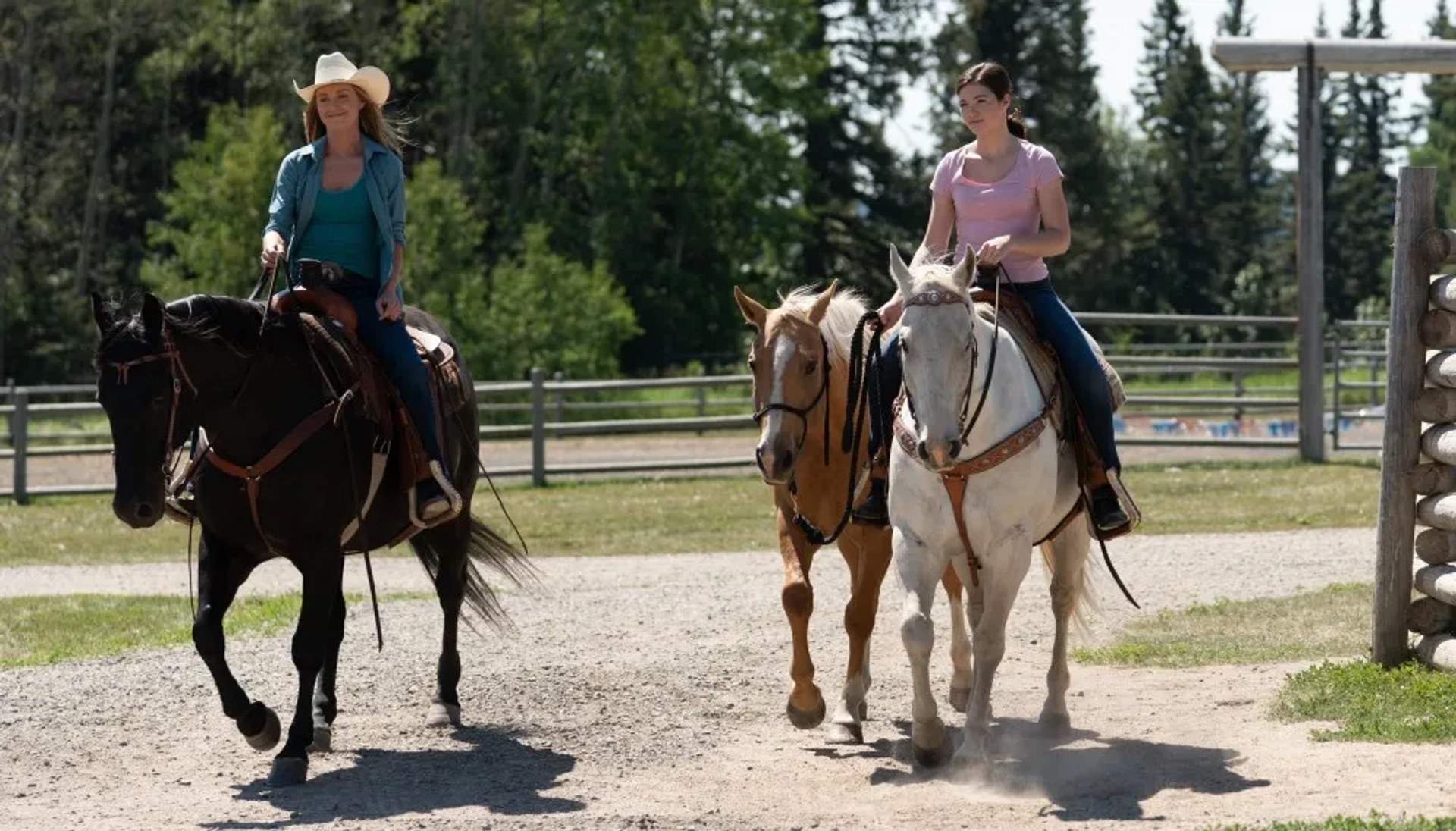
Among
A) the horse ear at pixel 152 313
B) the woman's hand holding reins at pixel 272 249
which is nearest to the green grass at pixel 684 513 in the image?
the woman's hand holding reins at pixel 272 249

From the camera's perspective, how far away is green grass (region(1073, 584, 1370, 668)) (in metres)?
11.2

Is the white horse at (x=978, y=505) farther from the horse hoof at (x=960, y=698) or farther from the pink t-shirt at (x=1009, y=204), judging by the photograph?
the horse hoof at (x=960, y=698)

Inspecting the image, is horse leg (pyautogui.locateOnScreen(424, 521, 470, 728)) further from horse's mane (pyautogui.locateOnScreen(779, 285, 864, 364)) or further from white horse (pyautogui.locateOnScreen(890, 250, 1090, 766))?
white horse (pyautogui.locateOnScreen(890, 250, 1090, 766))

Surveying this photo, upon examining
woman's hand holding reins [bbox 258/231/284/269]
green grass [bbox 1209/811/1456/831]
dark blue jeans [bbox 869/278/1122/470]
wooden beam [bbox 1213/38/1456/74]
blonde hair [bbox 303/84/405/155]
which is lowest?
green grass [bbox 1209/811/1456/831]

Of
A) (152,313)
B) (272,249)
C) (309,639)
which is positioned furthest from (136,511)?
(272,249)

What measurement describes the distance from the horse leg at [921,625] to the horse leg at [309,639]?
94.6 inches

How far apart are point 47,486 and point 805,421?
17.7 m

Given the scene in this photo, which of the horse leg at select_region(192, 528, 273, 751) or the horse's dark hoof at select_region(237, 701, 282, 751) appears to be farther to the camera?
the horse's dark hoof at select_region(237, 701, 282, 751)

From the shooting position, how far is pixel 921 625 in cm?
826

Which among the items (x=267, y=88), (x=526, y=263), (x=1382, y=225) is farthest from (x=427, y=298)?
(x=1382, y=225)

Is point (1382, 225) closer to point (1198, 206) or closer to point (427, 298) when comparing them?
point (1198, 206)

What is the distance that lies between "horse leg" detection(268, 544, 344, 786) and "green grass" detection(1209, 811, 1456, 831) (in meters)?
3.79

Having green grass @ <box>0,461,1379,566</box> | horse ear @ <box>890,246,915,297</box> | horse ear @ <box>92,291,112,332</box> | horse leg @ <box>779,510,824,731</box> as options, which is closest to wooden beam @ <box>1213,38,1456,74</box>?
green grass @ <box>0,461,1379,566</box>

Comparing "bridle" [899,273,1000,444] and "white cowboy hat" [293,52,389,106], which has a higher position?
"white cowboy hat" [293,52,389,106]
